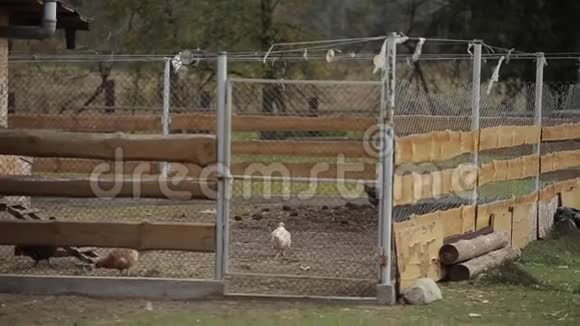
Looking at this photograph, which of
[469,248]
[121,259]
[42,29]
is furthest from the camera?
[469,248]

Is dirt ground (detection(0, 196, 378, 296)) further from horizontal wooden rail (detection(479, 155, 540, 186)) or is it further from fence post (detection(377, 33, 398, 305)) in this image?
horizontal wooden rail (detection(479, 155, 540, 186))

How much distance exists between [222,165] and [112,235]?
4.01ft

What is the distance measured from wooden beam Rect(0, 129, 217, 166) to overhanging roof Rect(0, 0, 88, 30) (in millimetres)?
4336

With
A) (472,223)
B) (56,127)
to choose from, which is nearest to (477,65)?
(472,223)

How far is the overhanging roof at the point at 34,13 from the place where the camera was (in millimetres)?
15453

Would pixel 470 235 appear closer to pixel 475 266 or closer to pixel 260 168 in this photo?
pixel 475 266

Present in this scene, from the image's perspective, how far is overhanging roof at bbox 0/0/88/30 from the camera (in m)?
15.5

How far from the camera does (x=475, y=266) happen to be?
12.0 metres

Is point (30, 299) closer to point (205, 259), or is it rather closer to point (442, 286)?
point (205, 259)

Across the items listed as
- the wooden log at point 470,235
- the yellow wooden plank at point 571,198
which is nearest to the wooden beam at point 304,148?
the yellow wooden plank at point 571,198

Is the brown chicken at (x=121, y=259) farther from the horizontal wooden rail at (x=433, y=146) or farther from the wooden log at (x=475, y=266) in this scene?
the wooden log at (x=475, y=266)

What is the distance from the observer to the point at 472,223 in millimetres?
13172

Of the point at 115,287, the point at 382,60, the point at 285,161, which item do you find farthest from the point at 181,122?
the point at 382,60

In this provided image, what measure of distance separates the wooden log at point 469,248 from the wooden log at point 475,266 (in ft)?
0.17
